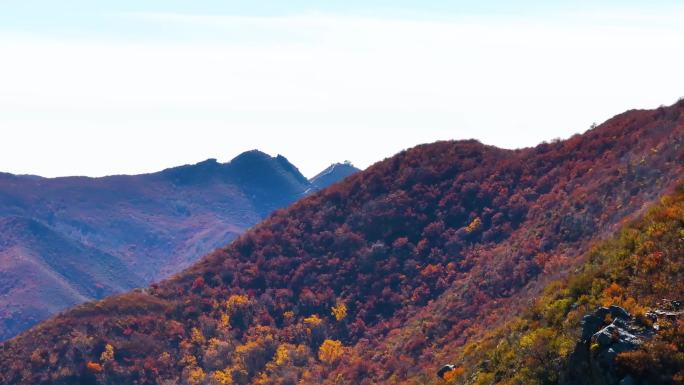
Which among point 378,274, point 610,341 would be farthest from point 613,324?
point 378,274

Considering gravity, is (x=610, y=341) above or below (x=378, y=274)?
above

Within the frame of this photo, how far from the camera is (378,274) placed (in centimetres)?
9762

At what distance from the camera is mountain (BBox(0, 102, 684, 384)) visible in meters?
74.1

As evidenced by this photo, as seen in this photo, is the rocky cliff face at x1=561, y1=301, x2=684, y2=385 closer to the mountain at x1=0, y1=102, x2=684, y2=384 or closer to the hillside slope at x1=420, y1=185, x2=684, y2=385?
the hillside slope at x1=420, y1=185, x2=684, y2=385

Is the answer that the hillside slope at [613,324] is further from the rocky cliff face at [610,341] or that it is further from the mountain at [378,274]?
the mountain at [378,274]

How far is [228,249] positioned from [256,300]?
614 inches

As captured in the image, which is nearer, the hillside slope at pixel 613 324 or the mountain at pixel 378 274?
the hillside slope at pixel 613 324

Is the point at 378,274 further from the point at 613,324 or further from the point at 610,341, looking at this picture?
the point at 610,341

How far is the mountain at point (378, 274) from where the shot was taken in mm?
74125

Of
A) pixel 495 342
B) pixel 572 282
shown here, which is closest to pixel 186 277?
pixel 495 342

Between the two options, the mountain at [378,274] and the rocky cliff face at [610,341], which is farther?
the mountain at [378,274]

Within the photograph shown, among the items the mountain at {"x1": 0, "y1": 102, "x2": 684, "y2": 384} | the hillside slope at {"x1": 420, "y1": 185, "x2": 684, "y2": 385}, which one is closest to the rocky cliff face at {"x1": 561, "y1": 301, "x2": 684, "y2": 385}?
the hillside slope at {"x1": 420, "y1": 185, "x2": 684, "y2": 385}

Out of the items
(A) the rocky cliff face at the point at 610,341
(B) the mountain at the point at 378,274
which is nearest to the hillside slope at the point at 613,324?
(A) the rocky cliff face at the point at 610,341

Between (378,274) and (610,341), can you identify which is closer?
(610,341)
